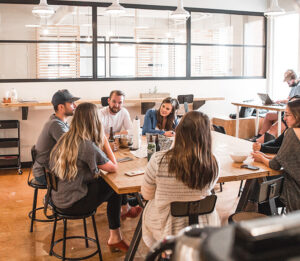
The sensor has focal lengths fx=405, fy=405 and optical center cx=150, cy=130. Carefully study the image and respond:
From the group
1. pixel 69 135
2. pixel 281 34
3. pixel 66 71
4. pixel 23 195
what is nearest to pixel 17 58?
pixel 66 71

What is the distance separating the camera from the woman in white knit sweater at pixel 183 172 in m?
2.10

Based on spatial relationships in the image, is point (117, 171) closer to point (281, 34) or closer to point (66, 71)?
point (66, 71)

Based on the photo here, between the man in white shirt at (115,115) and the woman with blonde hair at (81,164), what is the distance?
1.57 metres

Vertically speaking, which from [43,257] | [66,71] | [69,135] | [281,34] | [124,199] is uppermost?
[281,34]

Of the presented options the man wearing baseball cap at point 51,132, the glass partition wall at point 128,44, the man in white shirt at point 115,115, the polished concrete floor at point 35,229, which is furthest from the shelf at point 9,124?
the man wearing baseball cap at point 51,132

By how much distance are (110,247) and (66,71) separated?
3.80 meters

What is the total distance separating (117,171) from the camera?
9.27ft

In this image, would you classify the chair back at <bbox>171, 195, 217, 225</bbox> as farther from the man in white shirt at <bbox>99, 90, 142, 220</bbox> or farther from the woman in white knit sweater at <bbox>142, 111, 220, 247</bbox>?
the man in white shirt at <bbox>99, 90, 142, 220</bbox>

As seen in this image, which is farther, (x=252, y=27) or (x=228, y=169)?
(x=252, y=27)

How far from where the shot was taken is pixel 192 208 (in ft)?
7.04

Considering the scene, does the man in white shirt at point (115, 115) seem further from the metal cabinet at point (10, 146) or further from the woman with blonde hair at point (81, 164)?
the metal cabinet at point (10, 146)

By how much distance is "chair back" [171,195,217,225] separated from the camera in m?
2.12

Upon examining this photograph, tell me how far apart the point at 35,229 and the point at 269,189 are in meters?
2.14

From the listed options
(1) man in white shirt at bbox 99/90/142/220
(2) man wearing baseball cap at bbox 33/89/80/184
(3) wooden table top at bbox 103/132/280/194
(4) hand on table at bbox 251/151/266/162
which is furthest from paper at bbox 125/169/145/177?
(1) man in white shirt at bbox 99/90/142/220
